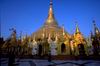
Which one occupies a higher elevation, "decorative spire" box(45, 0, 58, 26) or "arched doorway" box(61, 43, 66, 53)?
"decorative spire" box(45, 0, 58, 26)

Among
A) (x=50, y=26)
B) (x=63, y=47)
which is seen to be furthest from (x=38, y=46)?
(x=50, y=26)

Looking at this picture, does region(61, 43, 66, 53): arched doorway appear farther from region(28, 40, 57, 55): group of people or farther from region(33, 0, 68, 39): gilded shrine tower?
region(33, 0, 68, 39): gilded shrine tower

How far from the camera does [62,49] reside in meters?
45.9

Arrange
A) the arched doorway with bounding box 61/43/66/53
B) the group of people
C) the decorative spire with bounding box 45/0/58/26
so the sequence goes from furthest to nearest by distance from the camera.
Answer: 1. the decorative spire with bounding box 45/0/58/26
2. the arched doorway with bounding box 61/43/66/53
3. the group of people

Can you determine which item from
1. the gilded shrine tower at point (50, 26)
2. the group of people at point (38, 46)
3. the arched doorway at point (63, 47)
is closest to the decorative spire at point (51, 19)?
the gilded shrine tower at point (50, 26)

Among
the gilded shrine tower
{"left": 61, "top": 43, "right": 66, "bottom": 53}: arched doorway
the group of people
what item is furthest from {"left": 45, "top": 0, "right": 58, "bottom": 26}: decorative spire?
{"left": 61, "top": 43, "right": 66, "bottom": 53}: arched doorway

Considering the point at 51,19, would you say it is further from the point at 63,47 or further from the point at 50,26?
the point at 63,47

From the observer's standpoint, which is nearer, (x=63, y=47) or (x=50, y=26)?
(x=63, y=47)

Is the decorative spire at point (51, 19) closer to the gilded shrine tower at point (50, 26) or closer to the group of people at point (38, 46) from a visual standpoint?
the gilded shrine tower at point (50, 26)

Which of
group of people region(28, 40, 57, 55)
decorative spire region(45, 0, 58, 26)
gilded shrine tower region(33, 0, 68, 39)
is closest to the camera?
group of people region(28, 40, 57, 55)

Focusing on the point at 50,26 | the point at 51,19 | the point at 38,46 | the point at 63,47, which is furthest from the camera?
the point at 51,19

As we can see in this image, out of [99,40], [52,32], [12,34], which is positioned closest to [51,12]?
[52,32]

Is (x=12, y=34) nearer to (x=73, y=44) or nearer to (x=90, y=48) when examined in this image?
(x=73, y=44)

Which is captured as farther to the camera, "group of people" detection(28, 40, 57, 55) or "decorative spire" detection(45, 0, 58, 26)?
"decorative spire" detection(45, 0, 58, 26)
